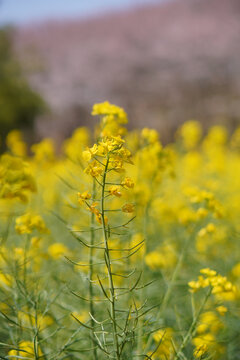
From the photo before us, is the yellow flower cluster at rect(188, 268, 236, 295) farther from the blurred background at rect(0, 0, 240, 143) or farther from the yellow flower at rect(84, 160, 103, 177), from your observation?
the blurred background at rect(0, 0, 240, 143)

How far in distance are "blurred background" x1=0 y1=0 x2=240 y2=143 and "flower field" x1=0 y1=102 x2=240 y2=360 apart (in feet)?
33.4

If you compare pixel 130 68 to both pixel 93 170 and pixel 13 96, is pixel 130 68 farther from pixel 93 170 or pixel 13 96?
pixel 93 170

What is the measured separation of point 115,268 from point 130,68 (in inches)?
627

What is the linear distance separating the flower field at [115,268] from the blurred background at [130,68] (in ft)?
33.4

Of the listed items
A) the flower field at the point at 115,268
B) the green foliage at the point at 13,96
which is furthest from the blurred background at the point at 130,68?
the flower field at the point at 115,268

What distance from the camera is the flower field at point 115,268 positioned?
1179 millimetres

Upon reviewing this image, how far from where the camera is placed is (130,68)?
56.6ft

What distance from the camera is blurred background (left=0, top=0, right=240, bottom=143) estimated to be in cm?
1425

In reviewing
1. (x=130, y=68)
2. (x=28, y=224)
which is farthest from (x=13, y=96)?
(x=28, y=224)

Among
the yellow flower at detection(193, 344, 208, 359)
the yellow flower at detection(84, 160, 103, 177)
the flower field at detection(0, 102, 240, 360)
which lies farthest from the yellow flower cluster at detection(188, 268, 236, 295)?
the yellow flower at detection(84, 160, 103, 177)

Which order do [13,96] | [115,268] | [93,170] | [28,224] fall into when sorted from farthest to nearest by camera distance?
[13,96]
[115,268]
[28,224]
[93,170]

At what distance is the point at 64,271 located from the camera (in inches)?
97.2

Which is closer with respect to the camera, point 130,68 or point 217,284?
point 217,284

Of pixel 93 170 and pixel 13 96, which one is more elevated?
pixel 13 96
